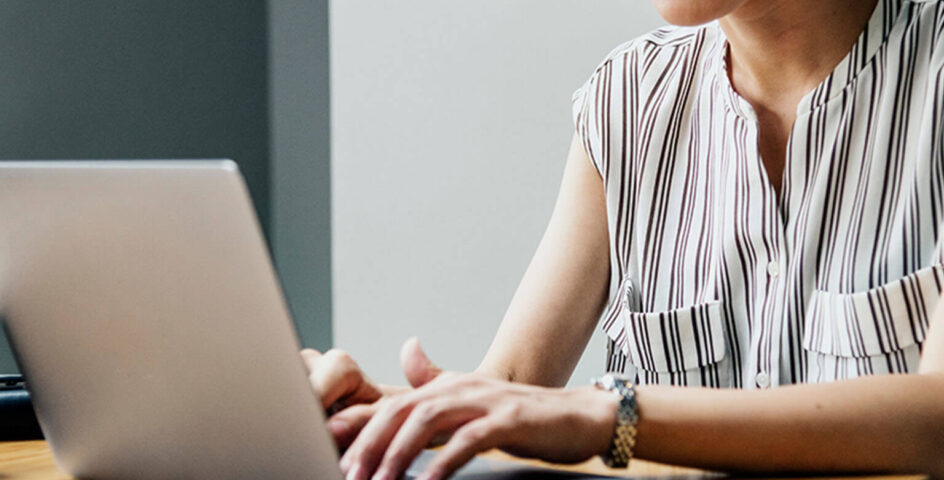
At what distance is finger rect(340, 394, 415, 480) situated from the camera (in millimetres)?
670

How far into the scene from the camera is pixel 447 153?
247 cm

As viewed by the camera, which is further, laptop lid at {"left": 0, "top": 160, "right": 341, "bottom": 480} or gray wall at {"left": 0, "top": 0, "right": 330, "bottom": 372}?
gray wall at {"left": 0, "top": 0, "right": 330, "bottom": 372}

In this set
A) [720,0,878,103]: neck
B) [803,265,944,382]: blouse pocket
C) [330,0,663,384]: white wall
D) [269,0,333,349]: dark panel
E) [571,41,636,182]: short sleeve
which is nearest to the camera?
[803,265,944,382]: blouse pocket

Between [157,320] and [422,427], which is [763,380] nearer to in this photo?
[422,427]

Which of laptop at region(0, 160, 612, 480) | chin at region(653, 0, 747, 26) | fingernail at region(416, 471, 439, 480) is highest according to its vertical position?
chin at region(653, 0, 747, 26)

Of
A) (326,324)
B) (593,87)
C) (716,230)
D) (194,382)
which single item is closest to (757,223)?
(716,230)

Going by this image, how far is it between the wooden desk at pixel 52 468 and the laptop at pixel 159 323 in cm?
4

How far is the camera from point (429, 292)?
8.29 feet

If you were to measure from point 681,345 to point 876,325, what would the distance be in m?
0.21

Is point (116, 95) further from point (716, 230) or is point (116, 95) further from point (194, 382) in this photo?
point (194, 382)

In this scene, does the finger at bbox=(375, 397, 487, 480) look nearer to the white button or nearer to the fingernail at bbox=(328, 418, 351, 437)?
the fingernail at bbox=(328, 418, 351, 437)

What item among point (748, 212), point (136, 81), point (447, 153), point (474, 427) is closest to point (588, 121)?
point (748, 212)

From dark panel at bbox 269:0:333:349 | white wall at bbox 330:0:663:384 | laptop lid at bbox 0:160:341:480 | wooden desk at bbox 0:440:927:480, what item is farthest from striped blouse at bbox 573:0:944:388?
dark panel at bbox 269:0:333:349

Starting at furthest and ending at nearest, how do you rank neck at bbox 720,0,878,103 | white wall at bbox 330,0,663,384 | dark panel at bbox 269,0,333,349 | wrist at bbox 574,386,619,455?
dark panel at bbox 269,0,333,349
white wall at bbox 330,0,663,384
neck at bbox 720,0,878,103
wrist at bbox 574,386,619,455
